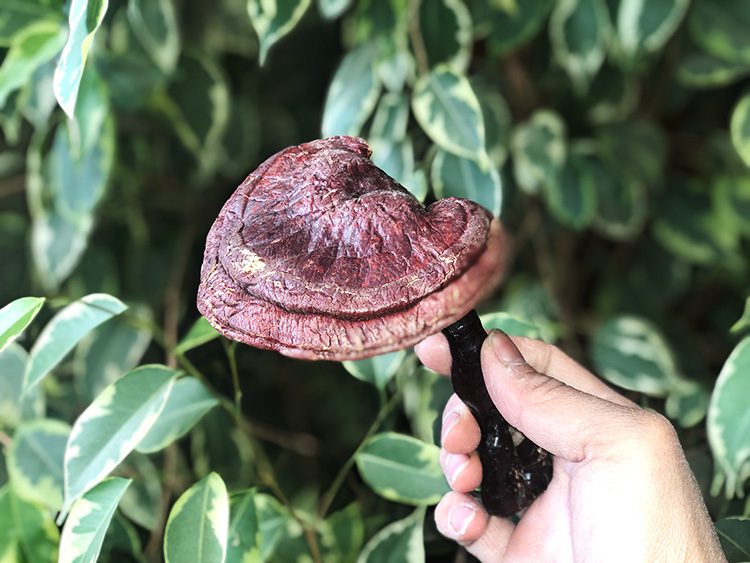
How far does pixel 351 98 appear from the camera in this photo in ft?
2.27

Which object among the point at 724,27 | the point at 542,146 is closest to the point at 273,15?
the point at 542,146

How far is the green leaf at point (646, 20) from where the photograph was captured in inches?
31.9

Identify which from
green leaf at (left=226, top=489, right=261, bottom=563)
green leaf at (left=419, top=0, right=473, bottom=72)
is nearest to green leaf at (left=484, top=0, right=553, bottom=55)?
green leaf at (left=419, top=0, right=473, bottom=72)

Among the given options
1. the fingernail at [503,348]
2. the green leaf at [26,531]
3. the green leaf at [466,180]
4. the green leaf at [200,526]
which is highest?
the green leaf at [466,180]

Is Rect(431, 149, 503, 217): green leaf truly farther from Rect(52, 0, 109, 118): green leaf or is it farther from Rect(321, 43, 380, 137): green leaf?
Rect(52, 0, 109, 118): green leaf

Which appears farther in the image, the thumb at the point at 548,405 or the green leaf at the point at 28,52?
the green leaf at the point at 28,52

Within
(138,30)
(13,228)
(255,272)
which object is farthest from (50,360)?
(13,228)

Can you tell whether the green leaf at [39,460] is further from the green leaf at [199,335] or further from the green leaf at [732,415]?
the green leaf at [732,415]

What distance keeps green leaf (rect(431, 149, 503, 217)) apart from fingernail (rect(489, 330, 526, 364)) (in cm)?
18

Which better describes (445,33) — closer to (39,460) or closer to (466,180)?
(466,180)

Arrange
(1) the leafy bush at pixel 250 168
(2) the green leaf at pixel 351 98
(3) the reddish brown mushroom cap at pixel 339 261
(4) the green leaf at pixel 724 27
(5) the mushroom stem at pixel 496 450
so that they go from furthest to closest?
(4) the green leaf at pixel 724 27 < (2) the green leaf at pixel 351 98 < (1) the leafy bush at pixel 250 168 < (5) the mushroom stem at pixel 496 450 < (3) the reddish brown mushroom cap at pixel 339 261

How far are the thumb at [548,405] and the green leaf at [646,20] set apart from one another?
50 centimetres

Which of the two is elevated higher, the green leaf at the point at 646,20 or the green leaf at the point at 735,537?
the green leaf at the point at 646,20

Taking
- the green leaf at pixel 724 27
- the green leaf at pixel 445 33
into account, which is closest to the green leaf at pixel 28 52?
the green leaf at pixel 445 33
